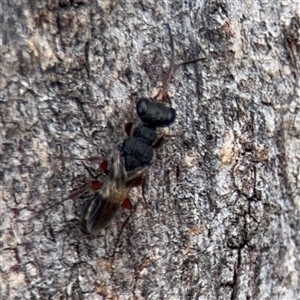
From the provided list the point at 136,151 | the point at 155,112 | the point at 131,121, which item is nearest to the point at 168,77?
the point at 155,112

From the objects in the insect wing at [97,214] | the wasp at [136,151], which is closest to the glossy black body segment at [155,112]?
the wasp at [136,151]

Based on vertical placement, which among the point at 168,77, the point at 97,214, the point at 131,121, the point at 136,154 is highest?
the point at 168,77

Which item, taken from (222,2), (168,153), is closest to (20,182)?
(168,153)

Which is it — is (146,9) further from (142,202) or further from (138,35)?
(142,202)

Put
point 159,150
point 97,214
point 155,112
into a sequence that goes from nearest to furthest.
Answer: point 97,214 < point 155,112 < point 159,150

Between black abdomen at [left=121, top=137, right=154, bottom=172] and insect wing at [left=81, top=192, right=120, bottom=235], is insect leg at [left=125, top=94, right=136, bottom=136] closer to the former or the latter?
black abdomen at [left=121, top=137, right=154, bottom=172]

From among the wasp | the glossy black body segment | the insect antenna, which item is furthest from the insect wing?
the insect antenna

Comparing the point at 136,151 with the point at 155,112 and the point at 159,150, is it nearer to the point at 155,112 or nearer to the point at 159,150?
the point at 159,150
